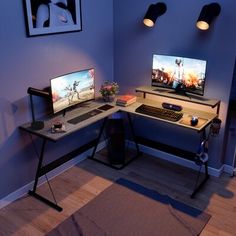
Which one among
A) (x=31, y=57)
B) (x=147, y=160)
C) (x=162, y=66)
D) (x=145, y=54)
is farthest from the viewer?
(x=147, y=160)

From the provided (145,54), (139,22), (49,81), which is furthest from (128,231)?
(139,22)

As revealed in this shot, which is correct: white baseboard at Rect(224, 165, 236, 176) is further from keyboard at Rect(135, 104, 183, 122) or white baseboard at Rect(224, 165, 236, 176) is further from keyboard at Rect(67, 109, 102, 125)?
keyboard at Rect(67, 109, 102, 125)

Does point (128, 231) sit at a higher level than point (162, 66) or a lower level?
lower

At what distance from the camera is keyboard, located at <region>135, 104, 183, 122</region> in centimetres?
295

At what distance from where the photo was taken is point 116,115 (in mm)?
3434

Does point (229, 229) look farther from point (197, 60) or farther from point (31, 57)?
point (31, 57)

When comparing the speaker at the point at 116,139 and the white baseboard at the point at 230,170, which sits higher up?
the speaker at the point at 116,139

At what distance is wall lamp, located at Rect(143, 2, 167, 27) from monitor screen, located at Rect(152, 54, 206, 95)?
345mm

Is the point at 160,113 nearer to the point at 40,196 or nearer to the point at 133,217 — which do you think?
the point at 133,217

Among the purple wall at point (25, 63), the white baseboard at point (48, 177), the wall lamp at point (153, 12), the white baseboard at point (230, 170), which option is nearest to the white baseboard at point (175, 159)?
the white baseboard at point (230, 170)

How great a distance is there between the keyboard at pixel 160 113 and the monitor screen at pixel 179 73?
0.84 feet

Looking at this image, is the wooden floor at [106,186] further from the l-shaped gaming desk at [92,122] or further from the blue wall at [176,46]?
the blue wall at [176,46]

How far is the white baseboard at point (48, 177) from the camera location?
9.33 feet

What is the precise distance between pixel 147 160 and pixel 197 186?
0.71m
